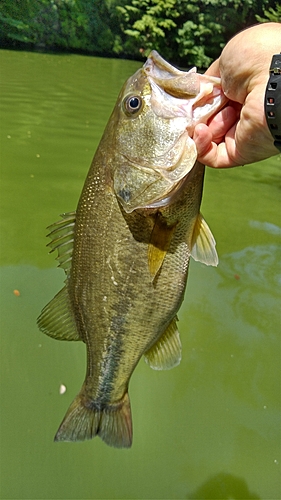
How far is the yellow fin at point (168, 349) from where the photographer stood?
7.85 feet

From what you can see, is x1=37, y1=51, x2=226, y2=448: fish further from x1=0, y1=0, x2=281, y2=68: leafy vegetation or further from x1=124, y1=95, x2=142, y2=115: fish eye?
x1=0, y1=0, x2=281, y2=68: leafy vegetation

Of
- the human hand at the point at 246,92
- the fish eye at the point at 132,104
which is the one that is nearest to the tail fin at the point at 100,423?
the human hand at the point at 246,92

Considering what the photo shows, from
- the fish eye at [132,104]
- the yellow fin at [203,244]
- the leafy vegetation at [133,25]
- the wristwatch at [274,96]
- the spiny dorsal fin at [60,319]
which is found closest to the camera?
the wristwatch at [274,96]

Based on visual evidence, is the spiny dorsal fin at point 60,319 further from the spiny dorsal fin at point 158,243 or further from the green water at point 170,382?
the green water at point 170,382

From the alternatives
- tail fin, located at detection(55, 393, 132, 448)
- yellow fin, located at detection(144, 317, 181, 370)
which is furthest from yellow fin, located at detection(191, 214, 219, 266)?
tail fin, located at detection(55, 393, 132, 448)

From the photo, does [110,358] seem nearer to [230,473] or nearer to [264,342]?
[230,473]

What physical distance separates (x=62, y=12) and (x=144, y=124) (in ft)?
83.9

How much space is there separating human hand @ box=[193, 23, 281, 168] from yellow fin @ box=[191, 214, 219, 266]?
30 cm

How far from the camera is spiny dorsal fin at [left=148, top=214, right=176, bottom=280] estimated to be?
6.68 feet

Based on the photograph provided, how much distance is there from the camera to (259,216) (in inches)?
235

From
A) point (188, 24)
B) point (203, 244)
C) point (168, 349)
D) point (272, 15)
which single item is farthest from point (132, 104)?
point (272, 15)

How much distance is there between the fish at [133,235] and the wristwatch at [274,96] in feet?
0.85

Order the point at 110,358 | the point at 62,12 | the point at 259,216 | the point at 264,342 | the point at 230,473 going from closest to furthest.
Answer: the point at 110,358 → the point at 230,473 → the point at 264,342 → the point at 259,216 → the point at 62,12

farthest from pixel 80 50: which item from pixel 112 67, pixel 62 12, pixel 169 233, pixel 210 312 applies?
pixel 169 233
